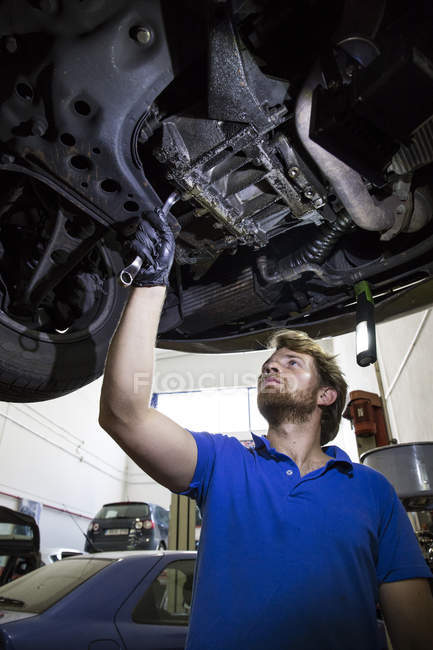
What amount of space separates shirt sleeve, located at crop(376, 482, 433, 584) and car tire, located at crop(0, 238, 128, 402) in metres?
1.22

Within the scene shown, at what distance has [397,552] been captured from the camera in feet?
3.41

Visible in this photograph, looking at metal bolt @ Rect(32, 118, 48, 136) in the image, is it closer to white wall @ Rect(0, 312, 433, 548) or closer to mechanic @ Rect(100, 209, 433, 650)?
mechanic @ Rect(100, 209, 433, 650)

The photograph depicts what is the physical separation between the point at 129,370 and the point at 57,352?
2.81 feet

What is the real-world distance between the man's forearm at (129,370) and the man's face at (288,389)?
488mm

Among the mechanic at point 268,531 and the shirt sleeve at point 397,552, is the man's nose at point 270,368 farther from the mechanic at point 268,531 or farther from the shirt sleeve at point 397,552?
the shirt sleeve at point 397,552

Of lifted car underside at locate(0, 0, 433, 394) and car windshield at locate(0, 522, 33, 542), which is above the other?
lifted car underside at locate(0, 0, 433, 394)

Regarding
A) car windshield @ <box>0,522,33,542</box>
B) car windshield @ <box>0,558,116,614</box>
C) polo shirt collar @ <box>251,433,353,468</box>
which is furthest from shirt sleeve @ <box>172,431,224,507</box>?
car windshield @ <box>0,522,33,542</box>

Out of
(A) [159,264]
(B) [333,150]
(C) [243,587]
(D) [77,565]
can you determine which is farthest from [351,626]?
(D) [77,565]

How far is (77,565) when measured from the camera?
2393 mm

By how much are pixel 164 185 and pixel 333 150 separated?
27.8 inches

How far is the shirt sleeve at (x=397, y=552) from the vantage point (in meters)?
1.02

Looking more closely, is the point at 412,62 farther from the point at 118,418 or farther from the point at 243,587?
the point at 243,587

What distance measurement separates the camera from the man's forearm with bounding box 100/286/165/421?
3.08 feet

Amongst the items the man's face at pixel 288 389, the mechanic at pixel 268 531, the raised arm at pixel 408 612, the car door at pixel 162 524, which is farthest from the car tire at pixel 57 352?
the car door at pixel 162 524
